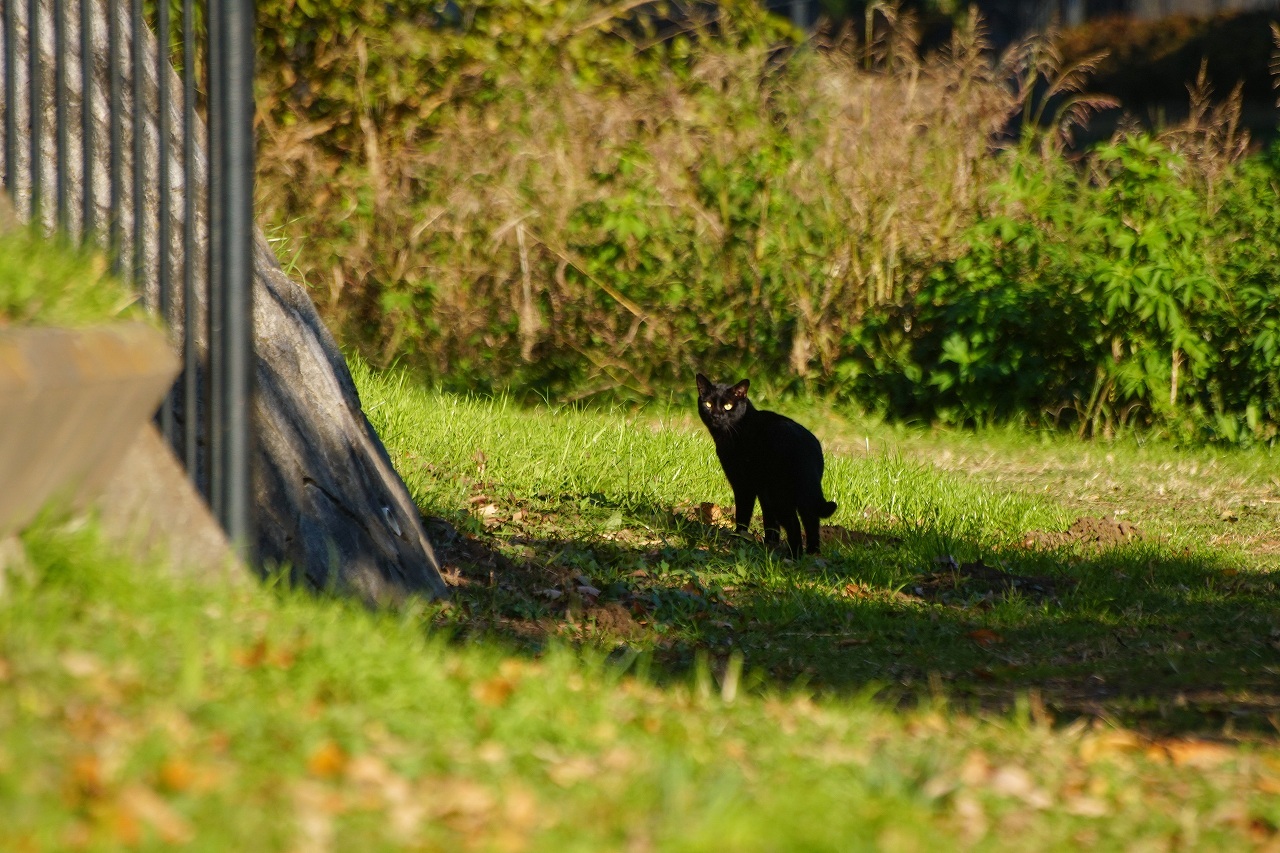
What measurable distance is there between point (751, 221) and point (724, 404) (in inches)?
159

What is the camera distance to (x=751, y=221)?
10734 mm

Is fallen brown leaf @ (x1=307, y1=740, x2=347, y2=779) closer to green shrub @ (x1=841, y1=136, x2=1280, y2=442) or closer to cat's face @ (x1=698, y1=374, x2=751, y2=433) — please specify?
cat's face @ (x1=698, y1=374, x2=751, y2=433)

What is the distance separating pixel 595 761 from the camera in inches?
105

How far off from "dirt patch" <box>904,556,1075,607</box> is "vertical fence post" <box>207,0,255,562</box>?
3.33 m

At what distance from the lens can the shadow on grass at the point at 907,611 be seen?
431cm

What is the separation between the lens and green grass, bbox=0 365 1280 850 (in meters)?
2.31

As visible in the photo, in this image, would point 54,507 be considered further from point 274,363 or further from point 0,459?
point 274,363

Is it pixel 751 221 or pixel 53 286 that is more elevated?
pixel 53 286

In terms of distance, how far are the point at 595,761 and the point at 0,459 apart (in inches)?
48.4

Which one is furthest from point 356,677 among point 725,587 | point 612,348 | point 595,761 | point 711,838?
point 612,348

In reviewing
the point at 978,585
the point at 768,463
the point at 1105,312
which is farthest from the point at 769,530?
the point at 1105,312

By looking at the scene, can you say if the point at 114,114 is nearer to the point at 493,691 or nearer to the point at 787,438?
the point at 493,691

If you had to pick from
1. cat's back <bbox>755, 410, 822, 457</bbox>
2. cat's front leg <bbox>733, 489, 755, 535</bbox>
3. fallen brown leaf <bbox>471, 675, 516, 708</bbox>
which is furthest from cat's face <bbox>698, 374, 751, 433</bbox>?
fallen brown leaf <bbox>471, 675, 516, 708</bbox>

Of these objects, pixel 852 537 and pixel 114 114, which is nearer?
pixel 114 114
